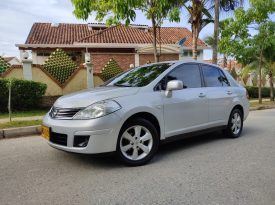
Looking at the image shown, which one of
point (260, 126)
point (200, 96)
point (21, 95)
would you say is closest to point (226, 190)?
point (200, 96)

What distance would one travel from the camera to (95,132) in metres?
4.12

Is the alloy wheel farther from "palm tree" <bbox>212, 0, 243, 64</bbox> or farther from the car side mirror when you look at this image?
"palm tree" <bbox>212, 0, 243, 64</bbox>

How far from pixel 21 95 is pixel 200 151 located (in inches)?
273

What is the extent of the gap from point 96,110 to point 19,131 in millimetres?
3743

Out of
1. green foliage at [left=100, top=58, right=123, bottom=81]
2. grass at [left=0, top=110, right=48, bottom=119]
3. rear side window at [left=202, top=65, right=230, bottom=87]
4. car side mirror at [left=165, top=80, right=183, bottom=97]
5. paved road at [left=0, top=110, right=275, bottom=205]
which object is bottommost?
paved road at [left=0, top=110, right=275, bottom=205]

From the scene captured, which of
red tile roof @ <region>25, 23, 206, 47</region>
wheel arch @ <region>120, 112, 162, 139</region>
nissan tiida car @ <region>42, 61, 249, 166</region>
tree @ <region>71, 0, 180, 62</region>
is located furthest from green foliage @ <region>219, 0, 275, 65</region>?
wheel arch @ <region>120, 112, 162, 139</region>

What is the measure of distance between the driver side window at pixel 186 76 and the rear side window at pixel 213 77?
23cm

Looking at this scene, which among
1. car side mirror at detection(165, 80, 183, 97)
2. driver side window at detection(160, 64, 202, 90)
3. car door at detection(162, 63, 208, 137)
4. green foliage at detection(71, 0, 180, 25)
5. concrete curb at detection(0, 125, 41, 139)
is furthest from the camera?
green foliage at detection(71, 0, 180, 25)

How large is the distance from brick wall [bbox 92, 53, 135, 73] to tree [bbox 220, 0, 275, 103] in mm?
7366

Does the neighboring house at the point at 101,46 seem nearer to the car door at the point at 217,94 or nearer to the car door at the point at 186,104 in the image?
the car door at the point at 217,94

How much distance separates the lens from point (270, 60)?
1739 cm

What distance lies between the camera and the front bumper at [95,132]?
13.5 ft

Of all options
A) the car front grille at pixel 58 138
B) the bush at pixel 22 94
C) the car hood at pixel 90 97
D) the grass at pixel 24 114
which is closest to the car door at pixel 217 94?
the car hood at pixel 90 97

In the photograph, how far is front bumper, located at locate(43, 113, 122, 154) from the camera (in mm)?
4129
